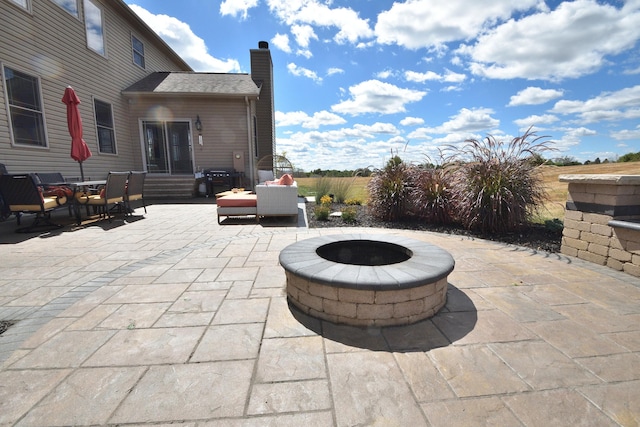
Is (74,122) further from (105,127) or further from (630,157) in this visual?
(630,157)

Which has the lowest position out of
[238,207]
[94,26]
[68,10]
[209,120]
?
[238,207]

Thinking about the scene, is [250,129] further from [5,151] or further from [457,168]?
[457,168]

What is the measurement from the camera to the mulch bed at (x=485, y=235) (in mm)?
4156

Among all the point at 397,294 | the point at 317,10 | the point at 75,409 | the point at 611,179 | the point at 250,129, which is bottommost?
the point at 75,409

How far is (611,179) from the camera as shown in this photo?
10.1 feet

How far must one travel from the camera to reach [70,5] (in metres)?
7.54

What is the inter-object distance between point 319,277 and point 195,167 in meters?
9.94

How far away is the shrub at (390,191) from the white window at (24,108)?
802 centimetres

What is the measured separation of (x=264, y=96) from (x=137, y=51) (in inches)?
197

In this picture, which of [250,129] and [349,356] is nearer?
[349,356]

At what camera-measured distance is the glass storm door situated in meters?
10.6

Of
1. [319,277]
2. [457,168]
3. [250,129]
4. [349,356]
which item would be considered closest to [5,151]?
[250,129]

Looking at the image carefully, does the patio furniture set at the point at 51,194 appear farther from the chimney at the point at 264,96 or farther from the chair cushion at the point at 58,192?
the chimney at the point at 264,96

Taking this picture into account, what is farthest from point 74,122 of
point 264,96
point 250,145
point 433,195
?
point 264,96
